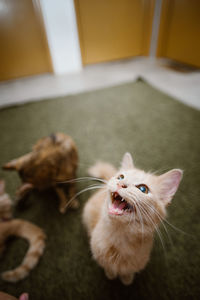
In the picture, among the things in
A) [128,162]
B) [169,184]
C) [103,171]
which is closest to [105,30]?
[103,171]

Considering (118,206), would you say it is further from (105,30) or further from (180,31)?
(105,30)

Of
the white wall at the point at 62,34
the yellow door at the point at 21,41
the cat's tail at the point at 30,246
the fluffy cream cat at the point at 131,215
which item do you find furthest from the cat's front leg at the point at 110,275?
the yellow door at the point at 21,41

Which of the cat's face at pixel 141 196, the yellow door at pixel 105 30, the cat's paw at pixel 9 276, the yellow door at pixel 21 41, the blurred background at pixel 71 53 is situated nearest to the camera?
the cat's face at pixel 141 196

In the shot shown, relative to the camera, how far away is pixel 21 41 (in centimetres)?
285

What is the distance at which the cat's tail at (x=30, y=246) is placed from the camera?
31.4 inches

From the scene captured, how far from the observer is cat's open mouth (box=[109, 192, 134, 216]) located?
486 millimetres

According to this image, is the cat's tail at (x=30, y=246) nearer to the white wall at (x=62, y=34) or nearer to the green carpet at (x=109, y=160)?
the green carpet at (x=109, y=160)

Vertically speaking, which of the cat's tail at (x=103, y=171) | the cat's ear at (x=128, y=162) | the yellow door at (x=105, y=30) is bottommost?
the cat's tail at (x=103, y=171)

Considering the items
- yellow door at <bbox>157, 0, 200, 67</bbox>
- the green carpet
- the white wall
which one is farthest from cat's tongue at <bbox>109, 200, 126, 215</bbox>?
the white wall

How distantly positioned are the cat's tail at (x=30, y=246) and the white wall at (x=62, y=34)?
329cm

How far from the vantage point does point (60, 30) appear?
2.92 metres

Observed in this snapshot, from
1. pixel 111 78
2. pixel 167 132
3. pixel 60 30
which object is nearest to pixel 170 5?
pixel 167 132

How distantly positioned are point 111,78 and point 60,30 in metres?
1.38

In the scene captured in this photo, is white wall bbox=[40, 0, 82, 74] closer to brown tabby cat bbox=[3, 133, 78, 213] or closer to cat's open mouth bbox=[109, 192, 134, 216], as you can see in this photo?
brown tabby cat bbox=[3, 133, 78, 213]
